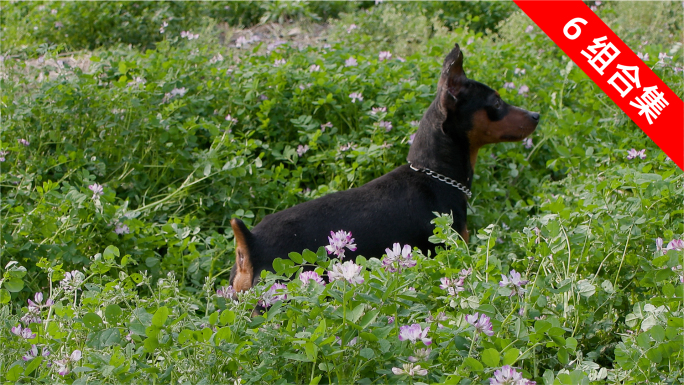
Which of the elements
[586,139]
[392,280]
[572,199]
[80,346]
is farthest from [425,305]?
[586,139]

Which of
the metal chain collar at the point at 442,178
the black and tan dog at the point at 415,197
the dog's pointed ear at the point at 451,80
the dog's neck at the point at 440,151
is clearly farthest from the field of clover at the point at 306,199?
the dog's pointed ear at the point at 451,80

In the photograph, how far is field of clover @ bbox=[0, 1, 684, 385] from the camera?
212cm

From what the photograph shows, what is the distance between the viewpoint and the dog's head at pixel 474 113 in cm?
416

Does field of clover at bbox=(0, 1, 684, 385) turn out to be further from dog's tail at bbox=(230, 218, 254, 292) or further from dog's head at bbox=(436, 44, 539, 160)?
dog's head at bbox=(436, 44, 539, 160)

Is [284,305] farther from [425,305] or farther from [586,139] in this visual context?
[586,139]

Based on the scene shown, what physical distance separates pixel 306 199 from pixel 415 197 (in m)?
1.12

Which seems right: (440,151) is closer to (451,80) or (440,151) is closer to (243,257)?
(451,80)

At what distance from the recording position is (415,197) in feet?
12.8

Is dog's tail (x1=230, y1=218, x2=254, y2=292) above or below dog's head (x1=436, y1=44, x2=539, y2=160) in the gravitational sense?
below

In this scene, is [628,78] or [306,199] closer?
[628,78]

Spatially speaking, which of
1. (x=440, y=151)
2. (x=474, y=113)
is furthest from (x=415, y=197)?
(x=474, y=113)

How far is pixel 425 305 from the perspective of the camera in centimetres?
263

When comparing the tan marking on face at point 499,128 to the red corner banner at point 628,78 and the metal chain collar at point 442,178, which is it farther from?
the red corner banner at point 628,78

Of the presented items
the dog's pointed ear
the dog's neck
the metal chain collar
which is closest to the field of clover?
the metal chain collar
